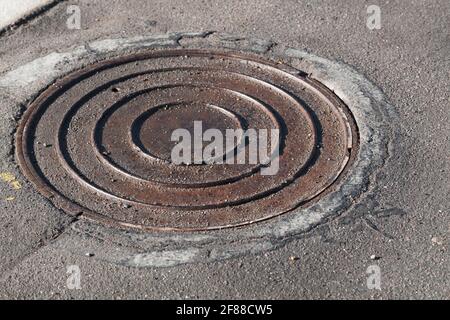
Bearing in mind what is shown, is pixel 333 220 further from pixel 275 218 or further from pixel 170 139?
pixel 170 139

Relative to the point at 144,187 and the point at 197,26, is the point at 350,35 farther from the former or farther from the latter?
the point at 144,187

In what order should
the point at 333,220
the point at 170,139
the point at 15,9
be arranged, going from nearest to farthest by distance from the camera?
the point at 333,220, the point at 170,139, the point at 15,9

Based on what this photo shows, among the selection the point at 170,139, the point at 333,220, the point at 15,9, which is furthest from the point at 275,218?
the point at 15,9

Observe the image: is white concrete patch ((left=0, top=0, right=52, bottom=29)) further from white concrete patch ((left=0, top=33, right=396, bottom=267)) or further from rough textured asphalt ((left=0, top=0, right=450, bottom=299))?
white concrete patch ((left=0, top=33, right=396, bottom=267))

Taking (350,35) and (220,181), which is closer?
(220,181)

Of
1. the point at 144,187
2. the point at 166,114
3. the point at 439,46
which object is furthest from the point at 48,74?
the point at 439,46

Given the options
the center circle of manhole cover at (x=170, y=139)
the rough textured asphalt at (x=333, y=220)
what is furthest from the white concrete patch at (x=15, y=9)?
the center circle of manhole cover at (x=170, y=139)
